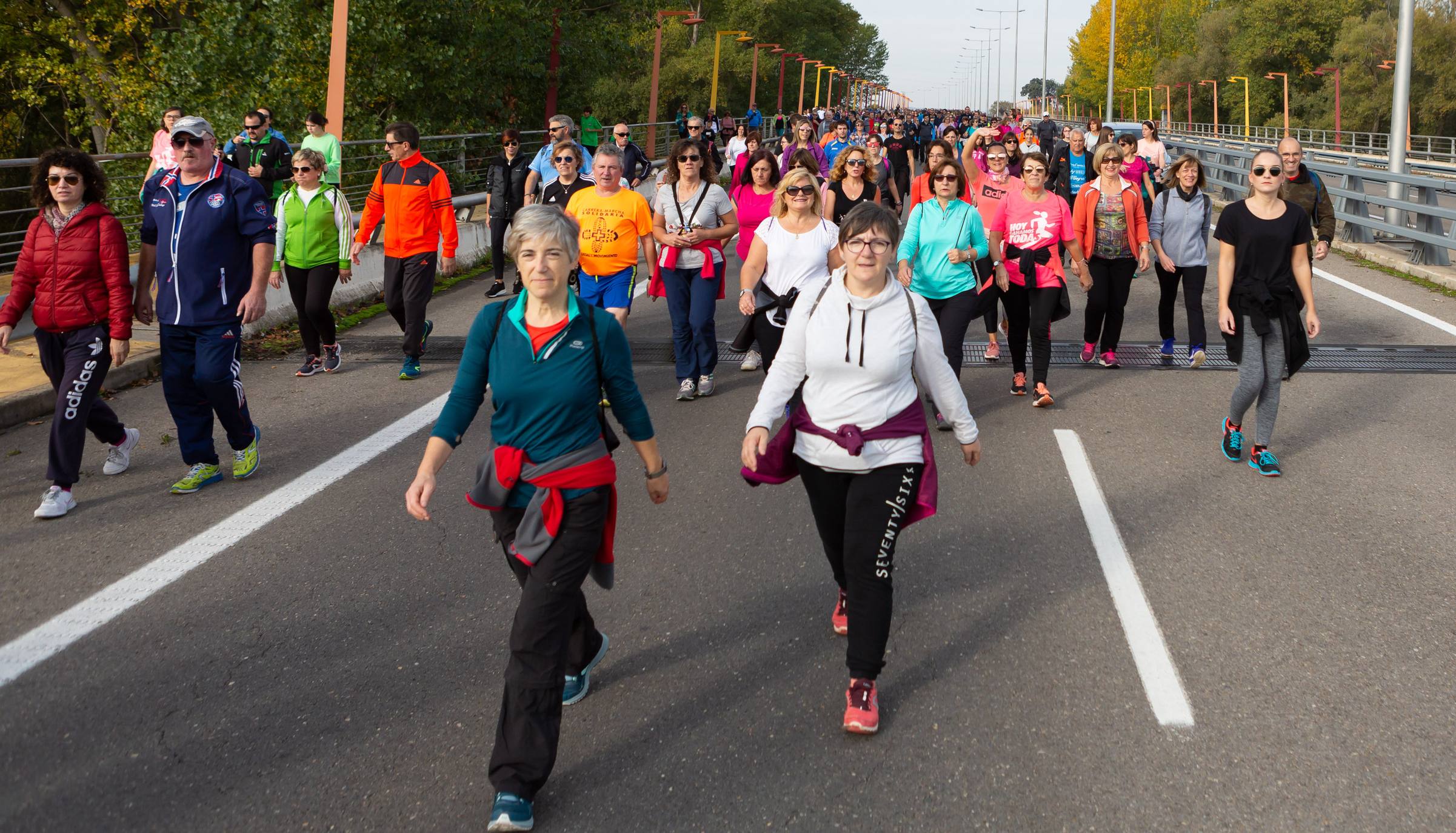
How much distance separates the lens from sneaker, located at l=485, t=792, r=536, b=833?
139 inches

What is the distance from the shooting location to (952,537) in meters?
6.15

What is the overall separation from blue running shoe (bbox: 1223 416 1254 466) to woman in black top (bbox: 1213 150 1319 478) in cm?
11

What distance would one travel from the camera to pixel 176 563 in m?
5.82

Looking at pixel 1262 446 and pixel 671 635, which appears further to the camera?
pixel 1262 446

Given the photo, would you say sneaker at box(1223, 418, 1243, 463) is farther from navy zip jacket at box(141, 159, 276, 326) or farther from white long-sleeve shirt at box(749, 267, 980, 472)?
navy zip jacket at box(141, 159, 276, 326)

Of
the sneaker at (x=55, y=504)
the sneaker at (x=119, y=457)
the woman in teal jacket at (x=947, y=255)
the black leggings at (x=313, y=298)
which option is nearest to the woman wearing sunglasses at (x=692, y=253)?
the woman in teal jacket at (x=947, y=255)

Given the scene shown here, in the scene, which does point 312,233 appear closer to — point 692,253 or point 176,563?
point 692,253

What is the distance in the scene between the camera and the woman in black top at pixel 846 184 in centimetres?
1077

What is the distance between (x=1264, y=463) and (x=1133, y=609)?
8.37 ft

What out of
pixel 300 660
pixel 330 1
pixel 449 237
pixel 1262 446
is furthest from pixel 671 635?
pixel 330 1

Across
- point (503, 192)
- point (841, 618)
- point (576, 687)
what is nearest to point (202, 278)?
point (576, 687)

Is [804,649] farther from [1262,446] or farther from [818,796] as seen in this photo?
[1262,446]

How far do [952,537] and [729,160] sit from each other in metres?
25.5

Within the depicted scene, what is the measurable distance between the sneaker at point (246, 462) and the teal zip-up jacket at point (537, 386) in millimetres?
3678
